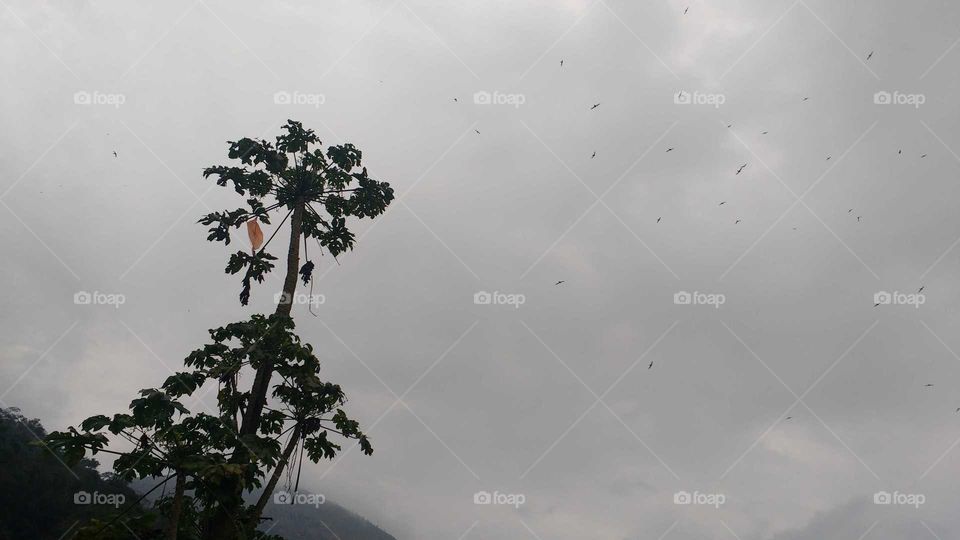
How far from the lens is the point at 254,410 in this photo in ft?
33.7

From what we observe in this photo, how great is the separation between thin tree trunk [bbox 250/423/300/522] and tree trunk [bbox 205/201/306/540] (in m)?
0.07

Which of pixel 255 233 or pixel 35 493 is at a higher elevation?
pixel 255 233

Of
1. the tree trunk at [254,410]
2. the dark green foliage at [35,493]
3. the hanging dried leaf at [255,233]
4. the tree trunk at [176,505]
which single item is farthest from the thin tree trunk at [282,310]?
the dark green foliage at [35,493]

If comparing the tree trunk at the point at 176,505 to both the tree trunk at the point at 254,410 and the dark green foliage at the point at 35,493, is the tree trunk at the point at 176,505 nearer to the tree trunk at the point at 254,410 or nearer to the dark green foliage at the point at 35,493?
the tree trunk at the point at 254,410

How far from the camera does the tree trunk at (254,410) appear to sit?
30.0ft

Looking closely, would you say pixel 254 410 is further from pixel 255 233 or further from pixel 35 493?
pixel 35 493

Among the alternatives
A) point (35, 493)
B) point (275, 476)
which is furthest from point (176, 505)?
point (35, 493)

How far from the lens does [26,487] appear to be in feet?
→ 192

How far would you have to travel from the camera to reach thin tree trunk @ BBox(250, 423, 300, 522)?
9.84 metres

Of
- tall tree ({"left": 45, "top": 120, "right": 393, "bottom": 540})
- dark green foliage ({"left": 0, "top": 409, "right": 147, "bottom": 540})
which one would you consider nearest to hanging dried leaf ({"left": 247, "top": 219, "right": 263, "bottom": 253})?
tall tree ({"left": 45, "top": 120, "right": 393, "bottom": 540})

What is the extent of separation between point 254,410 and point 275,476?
4.07 feet

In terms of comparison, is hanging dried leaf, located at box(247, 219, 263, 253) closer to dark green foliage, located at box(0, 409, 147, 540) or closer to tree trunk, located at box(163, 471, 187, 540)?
tree trunk, located at box(163, 471, 187, 540)

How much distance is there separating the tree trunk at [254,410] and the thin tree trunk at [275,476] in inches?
2.6

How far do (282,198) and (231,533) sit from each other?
6475 mm
